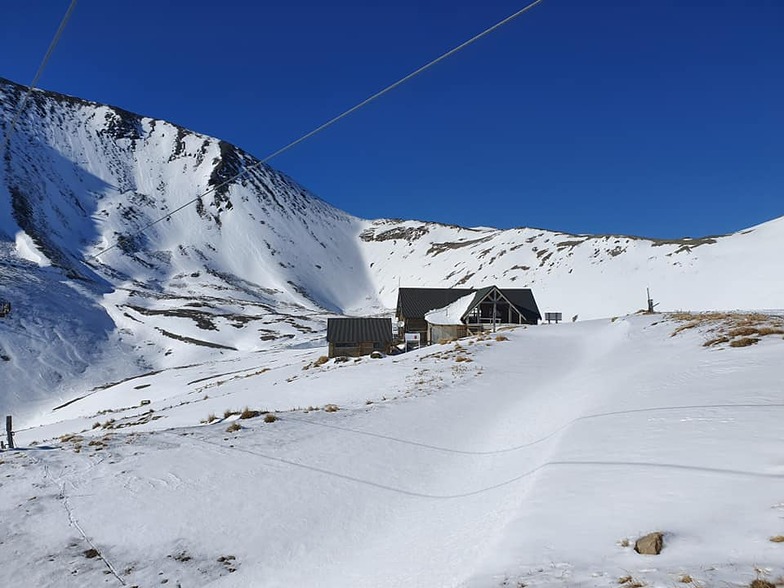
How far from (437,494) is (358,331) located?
39.1 meters

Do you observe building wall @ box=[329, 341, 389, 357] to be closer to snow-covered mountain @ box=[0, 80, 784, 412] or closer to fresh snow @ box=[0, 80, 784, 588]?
fresh snow @ box=[0, 80, 784, 588]

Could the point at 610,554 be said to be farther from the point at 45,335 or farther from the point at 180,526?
the point at 45,335

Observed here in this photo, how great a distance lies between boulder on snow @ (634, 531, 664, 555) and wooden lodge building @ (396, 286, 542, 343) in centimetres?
4338

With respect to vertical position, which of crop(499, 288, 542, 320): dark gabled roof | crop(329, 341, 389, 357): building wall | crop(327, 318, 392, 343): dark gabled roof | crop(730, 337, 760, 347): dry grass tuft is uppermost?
crop(499, 288, 542, 320): dark gabled roof

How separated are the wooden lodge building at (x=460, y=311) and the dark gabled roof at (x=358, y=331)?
5885 millimetres

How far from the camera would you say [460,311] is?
50.9 m

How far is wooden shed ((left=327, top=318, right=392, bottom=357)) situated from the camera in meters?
48.2

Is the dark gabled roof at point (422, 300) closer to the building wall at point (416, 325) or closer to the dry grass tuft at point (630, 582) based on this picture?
the building wall at point (416, 325)

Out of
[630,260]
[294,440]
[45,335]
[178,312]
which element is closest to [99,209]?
[178,312]

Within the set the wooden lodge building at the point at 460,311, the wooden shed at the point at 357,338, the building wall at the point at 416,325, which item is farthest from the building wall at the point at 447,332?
the wooden shed at the point at 357,338

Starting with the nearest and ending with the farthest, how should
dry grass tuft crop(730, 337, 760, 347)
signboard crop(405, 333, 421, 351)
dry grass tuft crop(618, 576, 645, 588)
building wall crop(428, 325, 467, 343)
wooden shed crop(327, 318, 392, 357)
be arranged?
dry grass tuft crop(618, 576, 645, 588), dry grass tuft crop(730, 337, 760, 347), wooden shed crop(327, 318, 392, 357), building wall crop(428, 325, 467, 343), signboard crop(405, 333, 421, 351)

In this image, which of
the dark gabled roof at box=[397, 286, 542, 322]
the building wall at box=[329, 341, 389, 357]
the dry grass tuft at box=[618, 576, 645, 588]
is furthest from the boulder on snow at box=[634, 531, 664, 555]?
the dark gabled roof at box=[397, 286, 542, 322]

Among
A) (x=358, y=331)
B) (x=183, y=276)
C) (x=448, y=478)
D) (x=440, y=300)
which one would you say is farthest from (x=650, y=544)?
→ (x=183, y=276)

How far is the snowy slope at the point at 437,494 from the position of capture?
6184 mm
